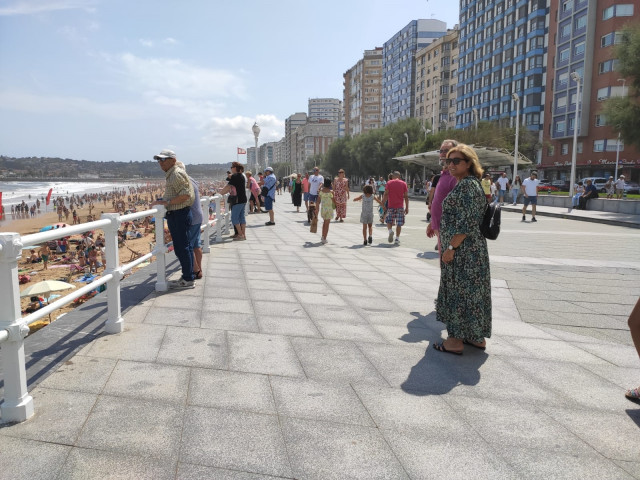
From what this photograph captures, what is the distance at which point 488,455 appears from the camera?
7.98ft

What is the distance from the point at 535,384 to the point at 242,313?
8.43 ft

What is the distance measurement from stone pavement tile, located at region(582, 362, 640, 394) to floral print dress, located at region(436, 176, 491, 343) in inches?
31.5

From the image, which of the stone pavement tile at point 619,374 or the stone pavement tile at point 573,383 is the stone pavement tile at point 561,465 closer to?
the stone pavement tile at point 573,383

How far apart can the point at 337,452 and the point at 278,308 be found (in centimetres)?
264

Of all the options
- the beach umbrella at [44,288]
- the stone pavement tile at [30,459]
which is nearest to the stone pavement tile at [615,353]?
the stone pavement tile at [30,459]

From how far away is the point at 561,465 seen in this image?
2.37 metres

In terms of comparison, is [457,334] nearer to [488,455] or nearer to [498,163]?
[488,455]

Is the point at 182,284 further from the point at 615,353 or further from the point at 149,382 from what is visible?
the point at 615,353

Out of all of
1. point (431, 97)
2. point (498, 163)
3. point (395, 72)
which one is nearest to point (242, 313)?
Answer: point (498, 163)

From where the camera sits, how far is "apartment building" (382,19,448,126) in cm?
9625

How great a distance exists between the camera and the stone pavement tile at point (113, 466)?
2.15 metres

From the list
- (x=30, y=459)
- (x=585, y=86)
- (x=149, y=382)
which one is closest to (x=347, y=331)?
(x=149, y=382)

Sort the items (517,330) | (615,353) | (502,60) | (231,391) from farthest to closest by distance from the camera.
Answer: (502,60) < (517,330) < (615,353) < (231,391)

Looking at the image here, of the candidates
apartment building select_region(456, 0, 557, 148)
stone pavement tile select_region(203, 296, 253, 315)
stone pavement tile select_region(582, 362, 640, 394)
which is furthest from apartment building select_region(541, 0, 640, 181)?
stone pavement tile select_region(203, 296, 253, 315)
